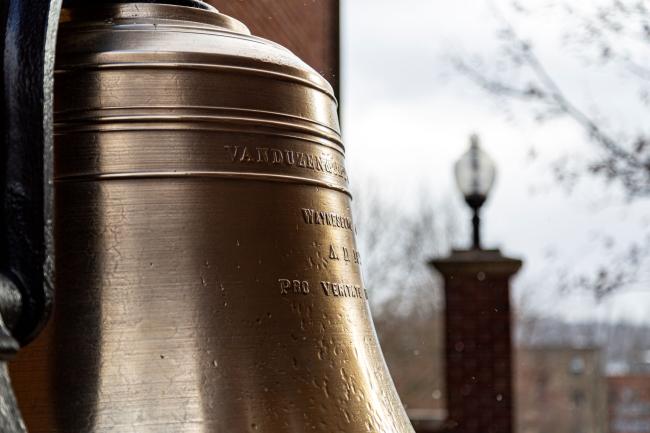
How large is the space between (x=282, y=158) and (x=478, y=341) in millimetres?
7894

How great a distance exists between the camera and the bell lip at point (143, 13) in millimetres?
1979

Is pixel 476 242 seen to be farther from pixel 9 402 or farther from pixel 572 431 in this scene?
pixel 572 431

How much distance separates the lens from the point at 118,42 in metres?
1.90

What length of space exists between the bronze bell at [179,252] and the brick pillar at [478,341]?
7.58 metres

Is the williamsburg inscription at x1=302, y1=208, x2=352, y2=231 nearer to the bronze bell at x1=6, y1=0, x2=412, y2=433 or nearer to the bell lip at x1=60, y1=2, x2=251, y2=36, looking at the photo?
the bronze bell at x1=6, y1=0, x2=412, y2=433

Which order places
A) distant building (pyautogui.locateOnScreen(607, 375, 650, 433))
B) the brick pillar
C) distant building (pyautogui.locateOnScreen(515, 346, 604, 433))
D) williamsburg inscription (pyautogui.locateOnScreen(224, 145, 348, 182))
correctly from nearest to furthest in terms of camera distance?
williamsburg inscription (pyautogui.locateOnScreen(224, 145, 348, 182)) → the brick pillar → distant building (pyautogui.locateOnScreen(607, 375, 650, 433)) → distant building (pyautogui.locateOnScreen(515, 346, 604, 433))

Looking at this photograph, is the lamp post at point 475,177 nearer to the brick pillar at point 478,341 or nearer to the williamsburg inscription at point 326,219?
the brick pillar at point 478,341

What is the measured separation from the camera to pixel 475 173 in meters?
9.98

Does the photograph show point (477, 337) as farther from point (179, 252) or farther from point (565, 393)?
point (565, 393)

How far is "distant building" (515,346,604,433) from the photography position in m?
46.6

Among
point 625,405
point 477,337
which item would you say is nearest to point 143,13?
point 477,337

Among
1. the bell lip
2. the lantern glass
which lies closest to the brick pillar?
the lantern glass

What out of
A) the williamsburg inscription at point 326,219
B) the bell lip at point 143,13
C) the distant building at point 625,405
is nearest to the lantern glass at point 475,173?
the williamsburg inscription at point 326,219

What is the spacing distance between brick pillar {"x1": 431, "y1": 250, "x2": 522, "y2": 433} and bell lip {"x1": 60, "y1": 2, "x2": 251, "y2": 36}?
7.50 m
